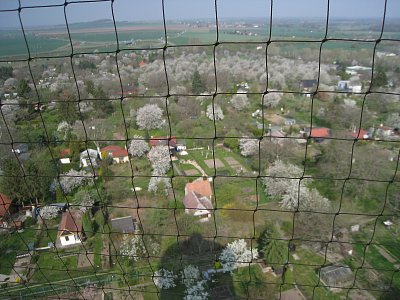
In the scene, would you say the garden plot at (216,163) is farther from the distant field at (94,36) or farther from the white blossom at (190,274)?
the white blossom at (190,274)

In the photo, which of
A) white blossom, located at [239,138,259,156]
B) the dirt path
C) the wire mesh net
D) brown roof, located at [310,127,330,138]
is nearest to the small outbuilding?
the wire mesh net

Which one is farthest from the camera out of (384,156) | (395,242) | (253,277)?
(384,156)

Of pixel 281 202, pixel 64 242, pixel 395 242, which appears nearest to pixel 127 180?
→ pixel 64 242

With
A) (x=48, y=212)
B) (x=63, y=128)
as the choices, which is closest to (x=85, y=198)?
(x=48, y=212)

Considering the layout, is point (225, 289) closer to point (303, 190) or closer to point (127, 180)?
point (303, 190)

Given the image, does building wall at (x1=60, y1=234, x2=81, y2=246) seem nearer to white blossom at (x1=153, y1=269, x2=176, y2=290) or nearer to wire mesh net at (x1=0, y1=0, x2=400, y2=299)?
wire mesh net at (x1=0, y1=0, x2=400, y2=299)
